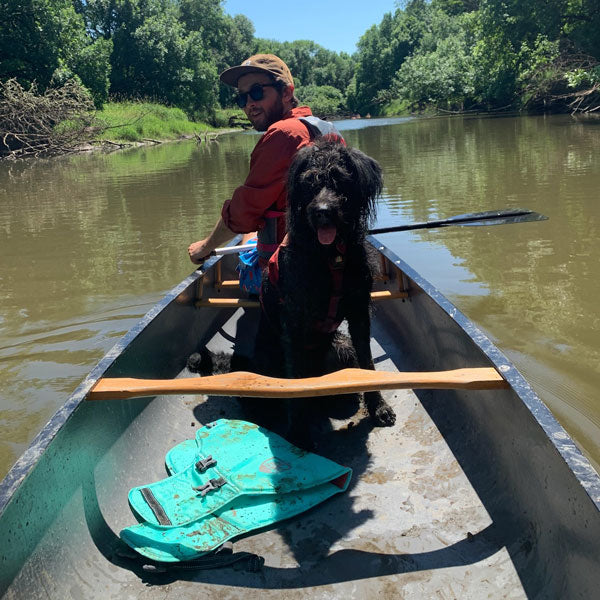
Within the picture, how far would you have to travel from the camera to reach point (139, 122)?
106ft

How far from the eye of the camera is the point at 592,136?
1675cm

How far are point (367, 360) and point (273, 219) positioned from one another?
1116mm

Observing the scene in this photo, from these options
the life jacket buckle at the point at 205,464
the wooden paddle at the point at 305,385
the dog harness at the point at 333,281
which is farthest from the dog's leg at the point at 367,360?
the life jacket buckle at the point at 205,464

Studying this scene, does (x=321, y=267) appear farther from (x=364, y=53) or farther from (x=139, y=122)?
(x=364, y=53)

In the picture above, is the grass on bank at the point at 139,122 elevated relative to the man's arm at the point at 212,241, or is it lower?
elevated

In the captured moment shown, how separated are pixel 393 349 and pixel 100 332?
9.89 ft

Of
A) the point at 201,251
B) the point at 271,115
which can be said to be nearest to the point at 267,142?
the point at 271,115

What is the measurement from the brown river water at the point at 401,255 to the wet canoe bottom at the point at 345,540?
119 cm

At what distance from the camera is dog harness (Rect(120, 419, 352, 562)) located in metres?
2.32

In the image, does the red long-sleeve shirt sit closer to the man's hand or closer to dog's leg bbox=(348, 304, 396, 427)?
the man's hand

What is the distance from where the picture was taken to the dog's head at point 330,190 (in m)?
2.66

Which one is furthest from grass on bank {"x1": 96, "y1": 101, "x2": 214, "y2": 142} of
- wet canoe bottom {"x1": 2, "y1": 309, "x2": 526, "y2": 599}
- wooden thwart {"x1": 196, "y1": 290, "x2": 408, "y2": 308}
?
wet canoe bottom {"x1": 2, "y1": 309, "x2": 526, "y2": 599}

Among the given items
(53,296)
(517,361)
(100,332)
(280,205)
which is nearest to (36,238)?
(53,296)

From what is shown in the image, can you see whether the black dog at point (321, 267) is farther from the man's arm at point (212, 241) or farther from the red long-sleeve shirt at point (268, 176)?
the man's arm at point (212, 241)
